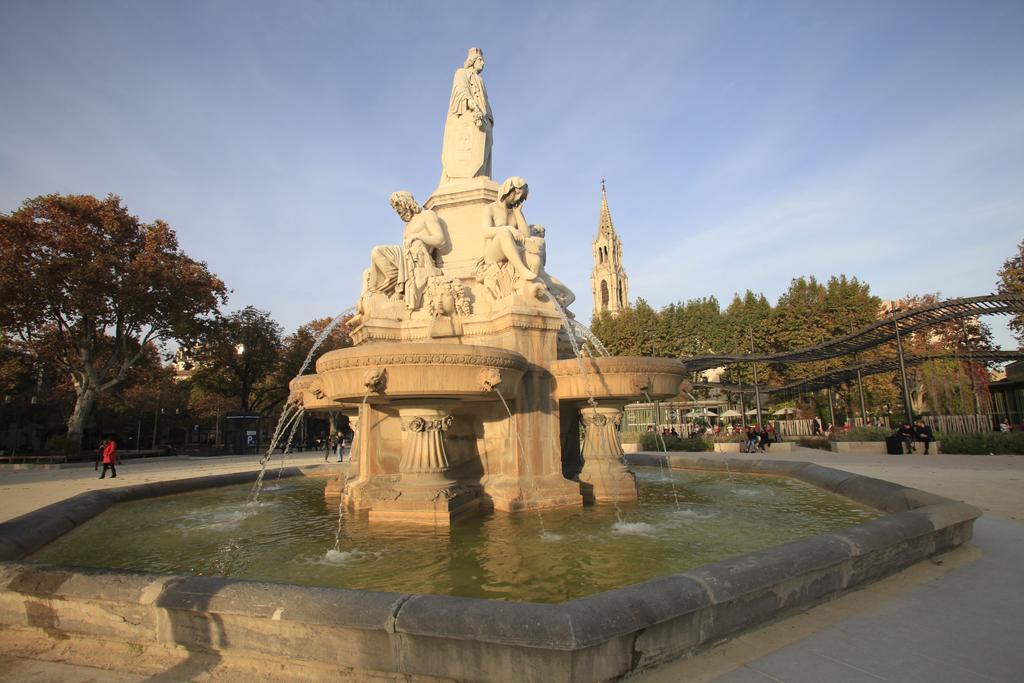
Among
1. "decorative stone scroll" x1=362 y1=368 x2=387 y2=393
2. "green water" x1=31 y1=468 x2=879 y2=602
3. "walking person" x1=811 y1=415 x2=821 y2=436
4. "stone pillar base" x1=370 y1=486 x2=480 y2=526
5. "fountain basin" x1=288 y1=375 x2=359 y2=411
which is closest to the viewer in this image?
"green water" x1=31 y1=468 x2=879 y2=602

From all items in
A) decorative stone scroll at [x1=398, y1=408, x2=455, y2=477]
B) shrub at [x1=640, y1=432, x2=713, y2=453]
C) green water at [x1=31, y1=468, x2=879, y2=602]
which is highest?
decorative stone scroll at [x1=398, y1=408, x2=455, y2=477]

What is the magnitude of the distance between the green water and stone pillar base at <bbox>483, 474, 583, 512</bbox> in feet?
0.62

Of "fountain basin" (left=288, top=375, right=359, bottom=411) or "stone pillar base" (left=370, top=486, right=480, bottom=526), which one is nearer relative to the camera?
"stone pillar base" (left=370, top=486, right=480, bottom=526)

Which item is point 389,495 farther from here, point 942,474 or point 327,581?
point 942,474

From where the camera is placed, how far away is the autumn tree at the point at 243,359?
39.0 meters

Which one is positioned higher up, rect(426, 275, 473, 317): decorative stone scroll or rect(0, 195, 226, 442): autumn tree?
rect(0, 195, 226, 442): autumn tree

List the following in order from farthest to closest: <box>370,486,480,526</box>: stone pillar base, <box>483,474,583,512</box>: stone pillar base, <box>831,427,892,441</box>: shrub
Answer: <box>831,427,892,441</box>: shrub < <box>483,474,583,512</box>: stone pillar base < <box>370,486,480,526</box>: stone pillar base

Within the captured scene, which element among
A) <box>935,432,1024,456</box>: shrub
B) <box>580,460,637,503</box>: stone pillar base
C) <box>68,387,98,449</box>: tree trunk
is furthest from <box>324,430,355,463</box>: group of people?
<box>935,432,1024,456</box>: shrub

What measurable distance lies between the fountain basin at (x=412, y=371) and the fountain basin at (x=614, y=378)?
1.66m

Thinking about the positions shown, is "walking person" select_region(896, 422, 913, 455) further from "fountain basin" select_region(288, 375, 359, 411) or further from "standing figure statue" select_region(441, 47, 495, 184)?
"fountain basin" select_region(288, 375, 359, 411)

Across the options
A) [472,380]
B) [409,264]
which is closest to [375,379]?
[472,380]

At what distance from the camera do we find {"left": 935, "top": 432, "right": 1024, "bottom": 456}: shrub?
53.1 ft

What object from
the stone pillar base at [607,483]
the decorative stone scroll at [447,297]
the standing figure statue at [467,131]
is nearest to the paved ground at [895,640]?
the stone pillar base at [607,483]

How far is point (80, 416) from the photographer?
88.8 ft
